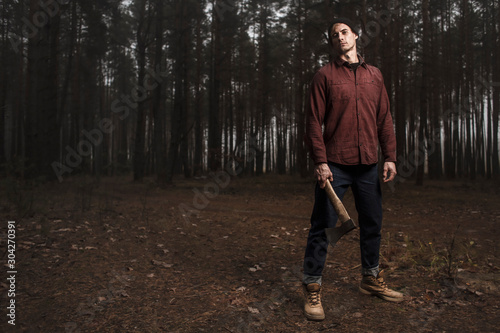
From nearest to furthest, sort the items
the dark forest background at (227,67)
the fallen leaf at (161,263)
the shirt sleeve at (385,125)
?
the shirt sleeve at (385,125) → the fallen leaf at (161,263) → the dark forest background at (227,67)

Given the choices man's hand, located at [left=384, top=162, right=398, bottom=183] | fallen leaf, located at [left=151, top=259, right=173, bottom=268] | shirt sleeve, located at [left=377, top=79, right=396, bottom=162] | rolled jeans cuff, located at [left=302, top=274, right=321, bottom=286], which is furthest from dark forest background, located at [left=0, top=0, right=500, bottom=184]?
rolled jeans cuff, located at [left=302, top=274, right=321, bottom=286]

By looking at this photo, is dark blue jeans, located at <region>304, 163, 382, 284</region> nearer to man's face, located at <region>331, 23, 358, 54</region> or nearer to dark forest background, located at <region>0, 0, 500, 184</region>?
man's face, located at <region>331, 23, 358, 54</region>

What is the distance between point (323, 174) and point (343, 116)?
1.98 ft

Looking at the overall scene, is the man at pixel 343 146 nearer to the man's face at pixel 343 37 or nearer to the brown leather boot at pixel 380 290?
the man's face at pixel 343 37

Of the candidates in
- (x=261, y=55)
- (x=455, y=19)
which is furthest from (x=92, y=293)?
(x=455, y=19)

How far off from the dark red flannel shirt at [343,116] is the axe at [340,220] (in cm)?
31

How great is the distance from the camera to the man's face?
Result: 120 inches

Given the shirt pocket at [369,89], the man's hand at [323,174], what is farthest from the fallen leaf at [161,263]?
the shirt pocket at [369,89]

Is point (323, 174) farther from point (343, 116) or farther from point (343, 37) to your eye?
point (343, 37)

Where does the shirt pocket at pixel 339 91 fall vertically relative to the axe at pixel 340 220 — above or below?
above

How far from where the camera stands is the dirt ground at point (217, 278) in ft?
9.29

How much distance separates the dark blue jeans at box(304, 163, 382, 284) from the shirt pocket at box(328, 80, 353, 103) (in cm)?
62

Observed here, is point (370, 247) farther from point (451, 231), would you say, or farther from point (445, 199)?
point (445, 199)

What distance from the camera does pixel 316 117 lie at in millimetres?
3010
